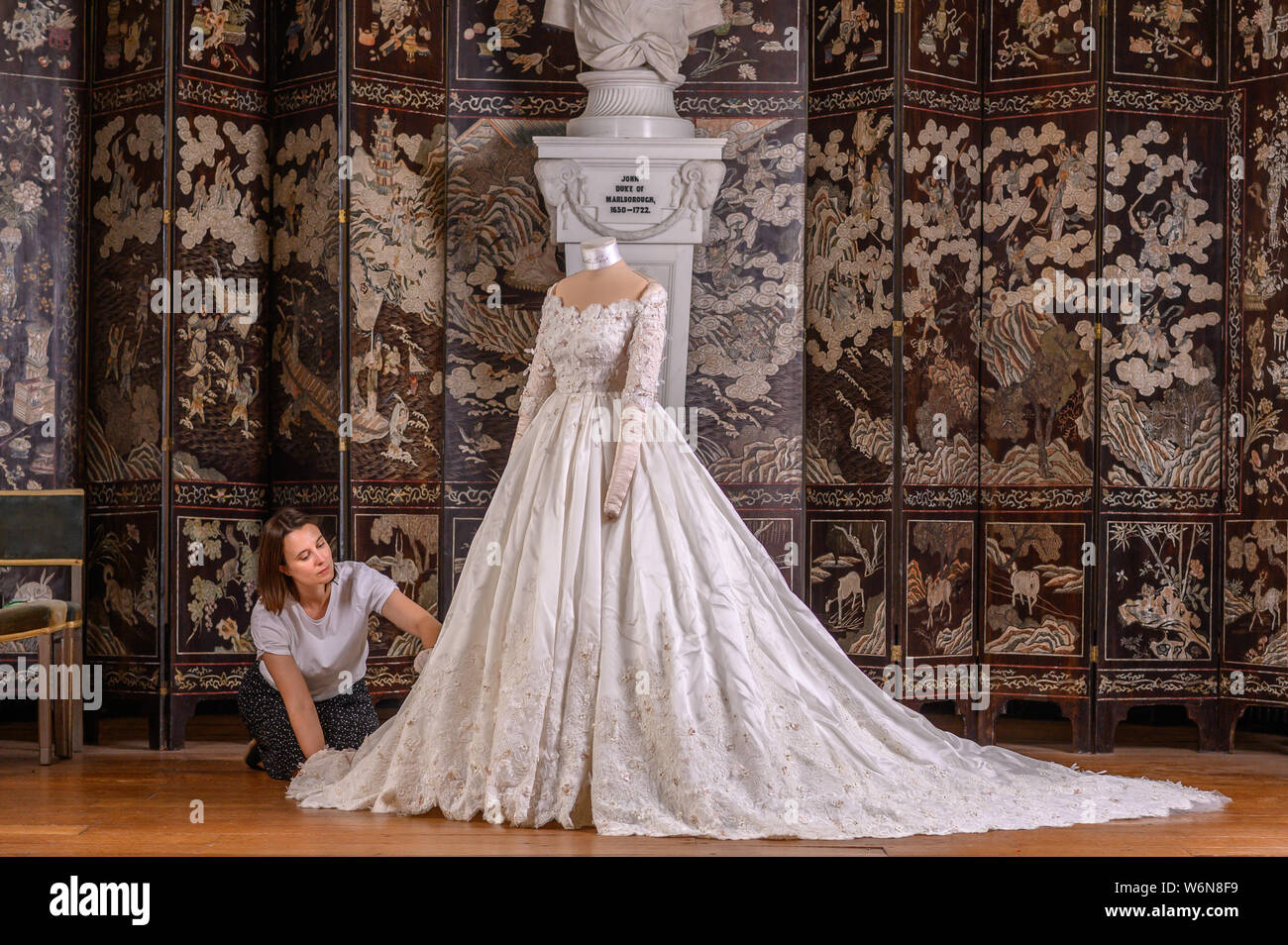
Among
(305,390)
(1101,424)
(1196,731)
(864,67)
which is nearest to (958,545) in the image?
(1101,424)

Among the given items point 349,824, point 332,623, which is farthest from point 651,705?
point 332,623

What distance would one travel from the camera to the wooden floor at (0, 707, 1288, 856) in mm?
3045

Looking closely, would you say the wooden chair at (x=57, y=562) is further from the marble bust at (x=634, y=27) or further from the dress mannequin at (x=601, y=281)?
the marble bust at (x=634, y=27)

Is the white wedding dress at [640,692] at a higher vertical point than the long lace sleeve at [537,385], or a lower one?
lower

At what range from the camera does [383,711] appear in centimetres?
530

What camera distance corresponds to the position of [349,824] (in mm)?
3324

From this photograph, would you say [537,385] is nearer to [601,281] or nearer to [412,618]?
[601,281]

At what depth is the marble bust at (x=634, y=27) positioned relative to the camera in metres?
4.94

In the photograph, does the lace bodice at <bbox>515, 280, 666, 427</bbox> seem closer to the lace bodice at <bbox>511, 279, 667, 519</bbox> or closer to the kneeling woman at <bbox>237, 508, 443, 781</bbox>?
the lace bodice at <bbox>511, 279, 667, 519</bbox>

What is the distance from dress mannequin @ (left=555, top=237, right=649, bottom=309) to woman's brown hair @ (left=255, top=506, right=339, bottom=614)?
0.93 metres

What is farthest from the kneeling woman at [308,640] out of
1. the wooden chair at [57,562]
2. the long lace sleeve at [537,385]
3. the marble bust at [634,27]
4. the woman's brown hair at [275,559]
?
the marble bust at [634,27]

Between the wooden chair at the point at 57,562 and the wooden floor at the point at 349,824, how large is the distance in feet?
0.46

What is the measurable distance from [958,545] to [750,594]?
5.76ft

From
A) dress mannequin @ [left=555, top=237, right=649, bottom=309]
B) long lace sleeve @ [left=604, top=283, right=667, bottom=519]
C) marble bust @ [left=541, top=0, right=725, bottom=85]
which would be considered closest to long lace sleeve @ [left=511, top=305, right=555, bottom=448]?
dress mannequin @ [left=555, top=237, right=649, bottom=309]
